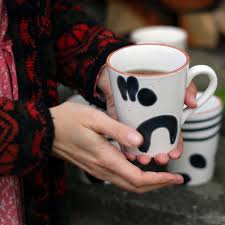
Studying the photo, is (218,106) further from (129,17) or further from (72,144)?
(129,17)

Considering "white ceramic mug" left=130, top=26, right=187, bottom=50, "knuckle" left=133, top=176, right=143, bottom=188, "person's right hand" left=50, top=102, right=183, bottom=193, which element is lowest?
"white ceramic mug" left=130, top=26, right=187, bottom=50

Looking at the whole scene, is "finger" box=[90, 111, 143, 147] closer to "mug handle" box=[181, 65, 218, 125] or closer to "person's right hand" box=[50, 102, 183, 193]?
"person's right hand" box=[50, 102, 183, 193]

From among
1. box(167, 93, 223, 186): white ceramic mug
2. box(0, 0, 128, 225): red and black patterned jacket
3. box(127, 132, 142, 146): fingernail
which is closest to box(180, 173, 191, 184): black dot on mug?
box(167, 93, 223, 186): white ceramic mug

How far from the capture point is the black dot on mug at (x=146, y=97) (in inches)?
27.0

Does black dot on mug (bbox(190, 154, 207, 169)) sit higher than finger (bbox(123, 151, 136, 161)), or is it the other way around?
finger (bbox(123, 151, 136, 161))

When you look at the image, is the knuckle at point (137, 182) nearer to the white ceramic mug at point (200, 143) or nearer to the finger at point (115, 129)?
the finger at point (115, 129)

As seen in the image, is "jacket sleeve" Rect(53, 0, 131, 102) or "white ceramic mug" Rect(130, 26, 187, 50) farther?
"white ceramic mug" Rect(130, 26, 187, 50)

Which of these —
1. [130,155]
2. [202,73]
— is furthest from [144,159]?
[202,73]

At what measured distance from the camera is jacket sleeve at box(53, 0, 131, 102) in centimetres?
86

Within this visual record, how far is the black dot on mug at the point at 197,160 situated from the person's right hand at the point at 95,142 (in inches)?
15.0

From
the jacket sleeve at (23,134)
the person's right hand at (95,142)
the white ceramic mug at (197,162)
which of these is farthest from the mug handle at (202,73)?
the white ceramic mug at (197,162)

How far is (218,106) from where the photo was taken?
1.09 meters

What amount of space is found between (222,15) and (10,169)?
1.44 metres

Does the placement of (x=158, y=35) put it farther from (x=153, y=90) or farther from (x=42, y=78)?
(x=153, y=90)
